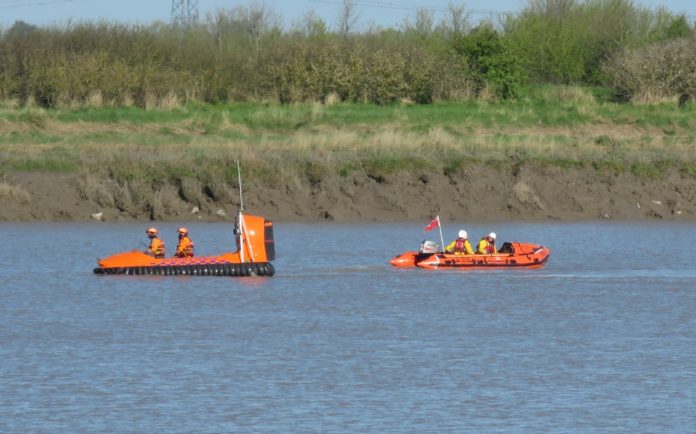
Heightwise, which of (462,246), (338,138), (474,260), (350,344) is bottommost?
(474,260)

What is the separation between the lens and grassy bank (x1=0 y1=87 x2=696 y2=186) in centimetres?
5016

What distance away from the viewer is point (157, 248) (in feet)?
114

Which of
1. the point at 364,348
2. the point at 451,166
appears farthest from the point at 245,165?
the point at 364,348

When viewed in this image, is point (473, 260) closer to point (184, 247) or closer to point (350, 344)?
point (184, 247)

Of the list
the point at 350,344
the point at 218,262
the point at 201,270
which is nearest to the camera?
the point at 350,344

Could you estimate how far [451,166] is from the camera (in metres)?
50.7

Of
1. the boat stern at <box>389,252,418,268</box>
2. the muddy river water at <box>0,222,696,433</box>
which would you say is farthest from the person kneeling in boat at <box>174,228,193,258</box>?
the boat stern at <box>389,252,418,268</box>

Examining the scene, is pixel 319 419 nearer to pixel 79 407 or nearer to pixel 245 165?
pixel 79 407

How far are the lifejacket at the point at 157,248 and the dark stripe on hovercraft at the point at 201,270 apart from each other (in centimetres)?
35

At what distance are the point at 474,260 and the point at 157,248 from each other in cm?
717

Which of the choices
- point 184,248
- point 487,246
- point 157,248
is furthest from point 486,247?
point 157,248

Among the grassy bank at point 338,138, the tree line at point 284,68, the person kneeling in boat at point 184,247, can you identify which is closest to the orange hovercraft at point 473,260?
the person kneeling in boat at point 184,247

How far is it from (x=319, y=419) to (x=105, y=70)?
44.5 m

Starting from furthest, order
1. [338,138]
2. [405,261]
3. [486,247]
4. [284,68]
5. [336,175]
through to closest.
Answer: [284,68]
[338,138]
[336,175]
[486,247]
[405,261]
